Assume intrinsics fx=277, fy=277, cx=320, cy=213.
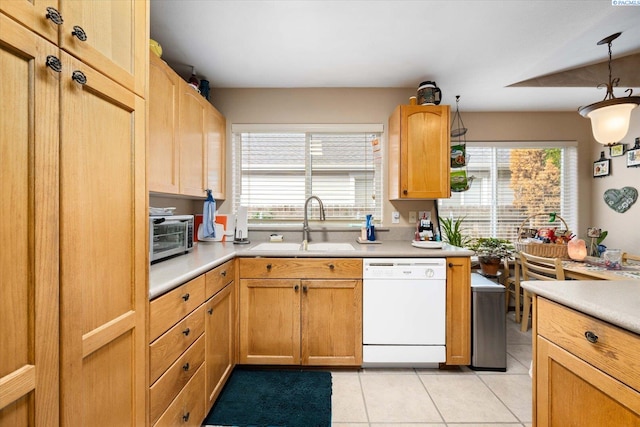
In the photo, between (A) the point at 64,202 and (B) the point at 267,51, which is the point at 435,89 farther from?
(A) the point at 64,202

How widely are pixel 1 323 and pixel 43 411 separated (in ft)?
0.80

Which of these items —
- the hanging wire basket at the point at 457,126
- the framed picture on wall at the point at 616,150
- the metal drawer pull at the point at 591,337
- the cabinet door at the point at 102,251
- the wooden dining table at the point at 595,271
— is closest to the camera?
the cabinet door at the point at 102,251

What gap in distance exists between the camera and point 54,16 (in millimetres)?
651

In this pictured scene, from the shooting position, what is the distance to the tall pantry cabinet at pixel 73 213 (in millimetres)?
586

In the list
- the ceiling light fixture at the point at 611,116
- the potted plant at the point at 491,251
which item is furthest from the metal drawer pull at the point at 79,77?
the potted plant at the point at 491,251

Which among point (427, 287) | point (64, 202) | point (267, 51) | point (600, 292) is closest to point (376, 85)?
point (267, 51)

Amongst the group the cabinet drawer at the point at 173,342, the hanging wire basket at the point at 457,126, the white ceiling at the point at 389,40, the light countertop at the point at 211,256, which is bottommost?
the cabinet drawer at the point at 173,342

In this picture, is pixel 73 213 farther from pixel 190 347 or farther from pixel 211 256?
pixel 211 256

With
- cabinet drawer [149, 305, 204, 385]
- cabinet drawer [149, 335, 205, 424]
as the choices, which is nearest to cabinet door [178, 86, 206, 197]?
cabinet drawer [149, 305, 204, 385]

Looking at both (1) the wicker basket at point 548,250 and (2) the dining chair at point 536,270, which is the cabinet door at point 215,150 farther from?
(1) the wicker basket at point 548,250

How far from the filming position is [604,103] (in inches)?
74.4

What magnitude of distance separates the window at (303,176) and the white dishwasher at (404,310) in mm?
868

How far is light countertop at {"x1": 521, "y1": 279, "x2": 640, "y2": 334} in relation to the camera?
0.74 metres

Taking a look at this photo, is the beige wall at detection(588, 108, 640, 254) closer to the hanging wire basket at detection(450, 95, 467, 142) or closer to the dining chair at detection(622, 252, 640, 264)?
the dining chair at detection(622, 252, 640, 264)
